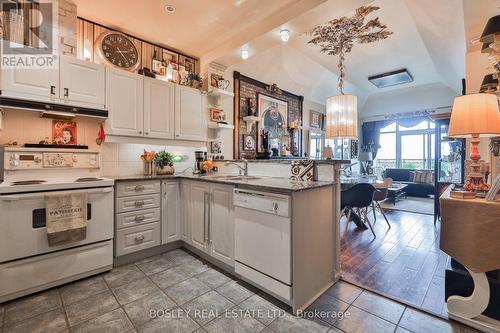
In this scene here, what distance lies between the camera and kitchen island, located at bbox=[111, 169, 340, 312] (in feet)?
5.63

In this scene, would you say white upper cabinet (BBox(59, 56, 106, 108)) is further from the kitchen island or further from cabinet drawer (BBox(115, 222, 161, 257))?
cabinet drawer (BBox(115, 222, 161, 257))

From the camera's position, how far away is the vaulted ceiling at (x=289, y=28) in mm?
2375

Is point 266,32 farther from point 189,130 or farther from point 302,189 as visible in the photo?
point 302,189

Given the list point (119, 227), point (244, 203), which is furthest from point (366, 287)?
point (119, 227)

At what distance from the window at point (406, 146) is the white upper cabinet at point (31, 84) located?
8934 millimetres

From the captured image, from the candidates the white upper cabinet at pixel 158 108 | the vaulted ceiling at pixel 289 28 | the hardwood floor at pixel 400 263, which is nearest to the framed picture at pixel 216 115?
the white upper cabinet at pixel 158 108

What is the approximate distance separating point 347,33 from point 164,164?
346 centimetres

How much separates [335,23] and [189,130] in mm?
2636

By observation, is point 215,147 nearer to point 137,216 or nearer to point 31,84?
point 137,216

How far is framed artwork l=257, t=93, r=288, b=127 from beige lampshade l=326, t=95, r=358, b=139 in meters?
1.52

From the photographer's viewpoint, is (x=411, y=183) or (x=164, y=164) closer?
(x=164, y=164)

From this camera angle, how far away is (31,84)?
6.92ft

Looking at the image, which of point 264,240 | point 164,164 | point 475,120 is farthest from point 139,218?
point 475,120

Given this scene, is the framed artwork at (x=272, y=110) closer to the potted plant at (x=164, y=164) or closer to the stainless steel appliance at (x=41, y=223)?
the potted plant at (x=164, y=164)
